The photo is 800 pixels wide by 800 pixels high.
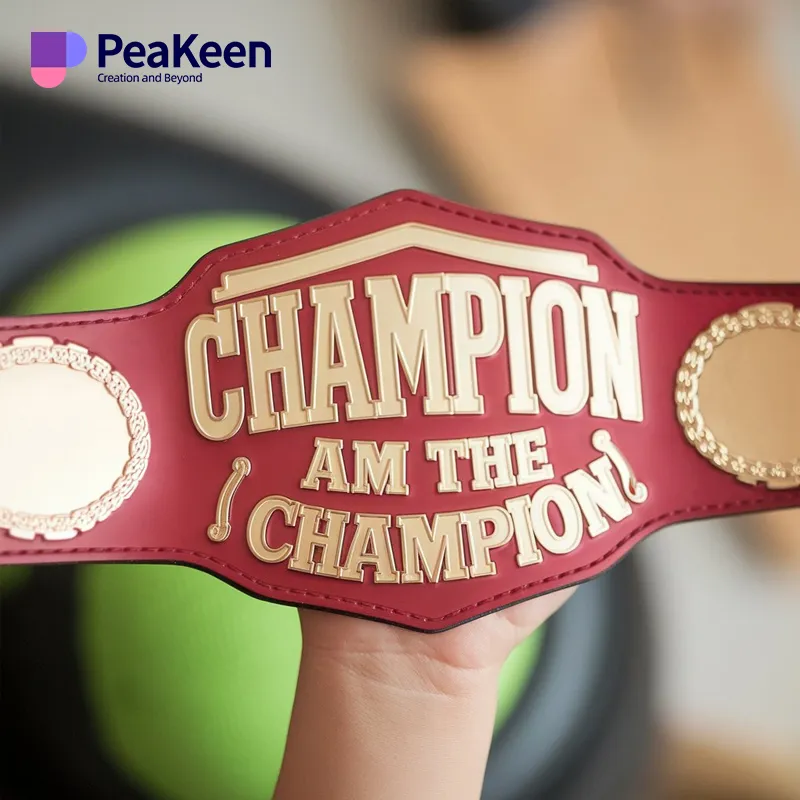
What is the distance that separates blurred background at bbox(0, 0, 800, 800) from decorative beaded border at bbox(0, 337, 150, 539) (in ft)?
0.23

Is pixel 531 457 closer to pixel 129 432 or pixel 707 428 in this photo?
pixel 707 428

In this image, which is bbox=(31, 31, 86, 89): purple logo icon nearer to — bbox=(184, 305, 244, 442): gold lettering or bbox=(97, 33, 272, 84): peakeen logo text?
bbox=(97, 33, 272, 84): peakeen logo text

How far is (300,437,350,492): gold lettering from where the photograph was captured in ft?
1.95

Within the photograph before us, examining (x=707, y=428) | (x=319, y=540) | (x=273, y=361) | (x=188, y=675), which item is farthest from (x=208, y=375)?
(x=707, y=428)

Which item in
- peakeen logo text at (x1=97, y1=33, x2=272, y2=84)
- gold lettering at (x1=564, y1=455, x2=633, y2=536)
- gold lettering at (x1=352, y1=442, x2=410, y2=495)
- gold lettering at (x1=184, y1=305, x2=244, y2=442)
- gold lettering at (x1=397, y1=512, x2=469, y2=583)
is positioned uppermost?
peakeen logo text at (x1=97, y1=33, x2=272, y2=84)

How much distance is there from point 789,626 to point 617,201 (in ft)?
1.38

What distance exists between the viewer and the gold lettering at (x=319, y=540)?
59 cm

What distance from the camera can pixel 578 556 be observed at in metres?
0.59

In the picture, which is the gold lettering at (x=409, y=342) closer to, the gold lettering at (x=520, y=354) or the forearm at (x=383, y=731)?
the gold lettering at (x=520, y=354)

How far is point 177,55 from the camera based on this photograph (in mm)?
665

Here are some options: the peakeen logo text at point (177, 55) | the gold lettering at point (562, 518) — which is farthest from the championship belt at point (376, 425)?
the peakeen logo text at point (177, 55)

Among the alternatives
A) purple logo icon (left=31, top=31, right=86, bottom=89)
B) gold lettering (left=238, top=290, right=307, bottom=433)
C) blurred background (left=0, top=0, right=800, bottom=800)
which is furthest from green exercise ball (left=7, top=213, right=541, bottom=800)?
purple logo icon (left=31, top=31, right=86, bottom=89)

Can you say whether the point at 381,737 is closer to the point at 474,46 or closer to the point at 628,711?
the point at 628,711

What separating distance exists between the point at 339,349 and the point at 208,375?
0.12m
